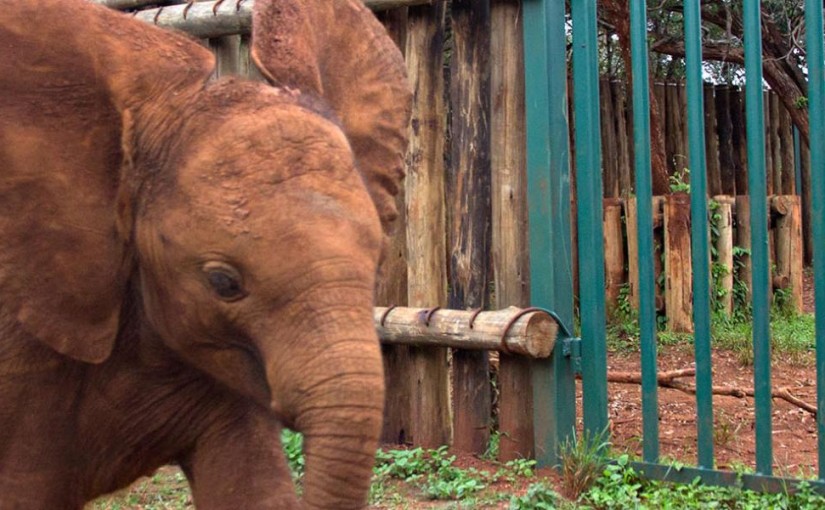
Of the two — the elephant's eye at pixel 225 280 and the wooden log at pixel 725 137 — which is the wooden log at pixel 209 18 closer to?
the elephant's eye at pixel 225 280

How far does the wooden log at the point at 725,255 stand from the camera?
10.6m

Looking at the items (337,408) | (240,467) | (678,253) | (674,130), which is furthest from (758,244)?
(674,130)

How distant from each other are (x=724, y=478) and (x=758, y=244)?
102cm

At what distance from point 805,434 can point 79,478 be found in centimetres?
451

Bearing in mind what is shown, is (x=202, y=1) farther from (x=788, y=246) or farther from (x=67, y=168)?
(x=788, y=246)

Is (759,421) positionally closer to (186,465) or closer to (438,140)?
(438,140)

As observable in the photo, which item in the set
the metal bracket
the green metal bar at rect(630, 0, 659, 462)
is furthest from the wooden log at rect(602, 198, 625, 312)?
the green metal bar at rect(630, 0, 659, 462)

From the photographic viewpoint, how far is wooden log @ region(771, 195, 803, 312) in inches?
454

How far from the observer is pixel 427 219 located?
21.7ft

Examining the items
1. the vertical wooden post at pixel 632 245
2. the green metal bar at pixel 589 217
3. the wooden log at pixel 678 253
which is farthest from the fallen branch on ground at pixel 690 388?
the vertical wooden post at pixel 632 245

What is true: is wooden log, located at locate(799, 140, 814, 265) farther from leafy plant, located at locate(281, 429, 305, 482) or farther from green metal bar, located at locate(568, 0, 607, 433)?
leafy plant, located at locate(281, 429, 305, 482)

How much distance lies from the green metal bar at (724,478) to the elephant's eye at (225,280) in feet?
10.4

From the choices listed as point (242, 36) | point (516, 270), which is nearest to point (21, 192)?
point (516, 270)

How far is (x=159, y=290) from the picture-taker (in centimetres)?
335
